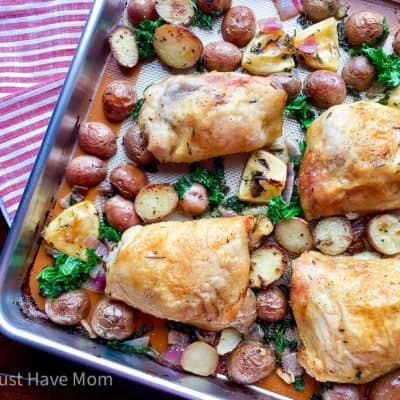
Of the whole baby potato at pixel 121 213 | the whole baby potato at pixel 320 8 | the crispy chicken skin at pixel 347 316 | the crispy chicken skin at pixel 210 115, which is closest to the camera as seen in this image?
the crispy chicken skin at pixel 347 316

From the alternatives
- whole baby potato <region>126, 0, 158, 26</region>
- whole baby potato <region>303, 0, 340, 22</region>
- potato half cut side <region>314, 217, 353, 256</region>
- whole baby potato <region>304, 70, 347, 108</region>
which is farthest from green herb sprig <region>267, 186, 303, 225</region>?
whole baby potato <region>126, 0, 158, 26</region>

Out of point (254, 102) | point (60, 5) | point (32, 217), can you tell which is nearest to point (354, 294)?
point (254, 102)

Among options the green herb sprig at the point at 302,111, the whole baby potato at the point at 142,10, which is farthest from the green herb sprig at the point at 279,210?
the whole baby potato at the point at 142,10

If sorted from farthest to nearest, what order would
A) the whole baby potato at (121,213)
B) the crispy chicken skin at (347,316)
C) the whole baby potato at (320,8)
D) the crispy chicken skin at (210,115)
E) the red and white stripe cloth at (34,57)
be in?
the red and white stripe cloth at (34,57) < the whole baby potato at (320,8) < the whole baby potato at (121,213) < the crispy chicken skin at (210,115) < the crispy chicken skin at (347,316)

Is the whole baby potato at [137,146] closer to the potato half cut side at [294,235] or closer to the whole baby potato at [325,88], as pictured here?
the potato half cut side at [294,235]

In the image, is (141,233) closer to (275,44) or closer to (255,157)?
(255,157)

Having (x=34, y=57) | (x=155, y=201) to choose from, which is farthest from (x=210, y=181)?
(x=34, y=57)

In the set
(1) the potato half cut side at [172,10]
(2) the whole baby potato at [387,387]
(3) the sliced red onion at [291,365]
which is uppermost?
(1) the potato half cut side at [172,10]
